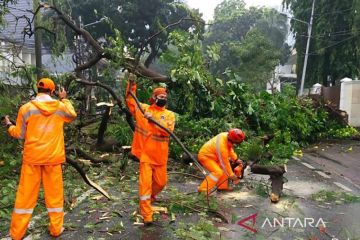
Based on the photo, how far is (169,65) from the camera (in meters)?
10.5

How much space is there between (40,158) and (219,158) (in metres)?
2.70

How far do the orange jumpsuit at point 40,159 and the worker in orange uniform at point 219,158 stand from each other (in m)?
2.23

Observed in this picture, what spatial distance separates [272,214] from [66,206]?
9.40 feet

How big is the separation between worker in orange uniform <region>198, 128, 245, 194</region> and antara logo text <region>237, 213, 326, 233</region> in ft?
2.67

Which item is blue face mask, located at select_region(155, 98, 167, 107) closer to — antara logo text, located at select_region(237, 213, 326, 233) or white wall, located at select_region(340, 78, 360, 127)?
antara logo text, located at select_region(237, 213, 326, 233)

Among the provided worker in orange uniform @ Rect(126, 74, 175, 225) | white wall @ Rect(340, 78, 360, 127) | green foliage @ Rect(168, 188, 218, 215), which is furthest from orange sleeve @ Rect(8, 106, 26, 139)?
white wall @ Rect(340, 78, 360, 127)

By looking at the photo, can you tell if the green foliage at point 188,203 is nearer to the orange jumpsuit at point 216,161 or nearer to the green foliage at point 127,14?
the orange jumpsuit at point 216,161

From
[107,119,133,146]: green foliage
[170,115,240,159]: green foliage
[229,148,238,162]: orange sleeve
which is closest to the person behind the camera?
[229,148,238,162]: orange sleeve

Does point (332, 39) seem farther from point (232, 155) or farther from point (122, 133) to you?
point (232, 155)

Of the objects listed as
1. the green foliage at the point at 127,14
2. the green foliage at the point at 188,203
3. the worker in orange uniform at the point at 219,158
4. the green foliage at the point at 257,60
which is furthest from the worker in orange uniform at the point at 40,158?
the green foliage at the point at 257,60

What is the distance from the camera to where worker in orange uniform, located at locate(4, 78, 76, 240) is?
4.67 meters

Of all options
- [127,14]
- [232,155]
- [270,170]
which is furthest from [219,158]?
[127,14]

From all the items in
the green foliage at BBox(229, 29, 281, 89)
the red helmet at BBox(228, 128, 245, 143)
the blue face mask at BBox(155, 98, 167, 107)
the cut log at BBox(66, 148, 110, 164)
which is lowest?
the cut log at BBox(66, 148, 110, 164)

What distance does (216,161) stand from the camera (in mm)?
6488
